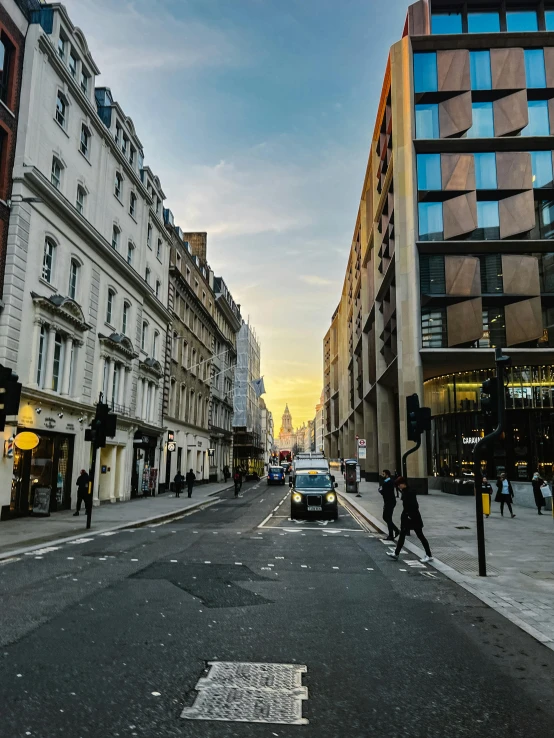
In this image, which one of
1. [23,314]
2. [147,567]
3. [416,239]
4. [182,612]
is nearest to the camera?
[182,612]

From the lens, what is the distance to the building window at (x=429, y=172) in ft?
123

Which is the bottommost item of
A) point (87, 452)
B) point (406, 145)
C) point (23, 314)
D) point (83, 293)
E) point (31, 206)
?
point (87, 452)

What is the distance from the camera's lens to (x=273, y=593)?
8.70 metres

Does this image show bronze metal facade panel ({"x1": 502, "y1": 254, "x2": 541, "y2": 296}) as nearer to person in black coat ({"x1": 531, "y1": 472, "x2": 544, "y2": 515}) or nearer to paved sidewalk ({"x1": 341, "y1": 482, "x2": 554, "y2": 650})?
person in black coat ({"x1": 531, "y1": 472, "x2": 544, "y2": 515})

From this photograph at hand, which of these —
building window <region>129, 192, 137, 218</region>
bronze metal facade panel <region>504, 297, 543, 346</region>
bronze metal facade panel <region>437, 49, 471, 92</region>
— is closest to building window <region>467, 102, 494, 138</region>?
bronze metal facade panel <region>437, 49, 471, 92</region>

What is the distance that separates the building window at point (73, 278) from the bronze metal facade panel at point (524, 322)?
87.7 feet

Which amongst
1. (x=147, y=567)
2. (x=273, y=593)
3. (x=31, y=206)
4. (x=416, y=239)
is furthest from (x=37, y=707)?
(x=416, y=239)

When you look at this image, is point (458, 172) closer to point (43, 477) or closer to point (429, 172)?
point (429, 172)

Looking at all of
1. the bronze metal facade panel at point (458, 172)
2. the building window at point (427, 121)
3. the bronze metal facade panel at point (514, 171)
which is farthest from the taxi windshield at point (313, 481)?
the building window at point (427, 121)

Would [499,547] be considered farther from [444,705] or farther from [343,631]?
[444,705]

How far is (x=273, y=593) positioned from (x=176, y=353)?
34.9 meters

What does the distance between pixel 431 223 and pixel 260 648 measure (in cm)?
3577

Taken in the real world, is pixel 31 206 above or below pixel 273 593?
above

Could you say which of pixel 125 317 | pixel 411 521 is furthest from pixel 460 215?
pixel 411 521
